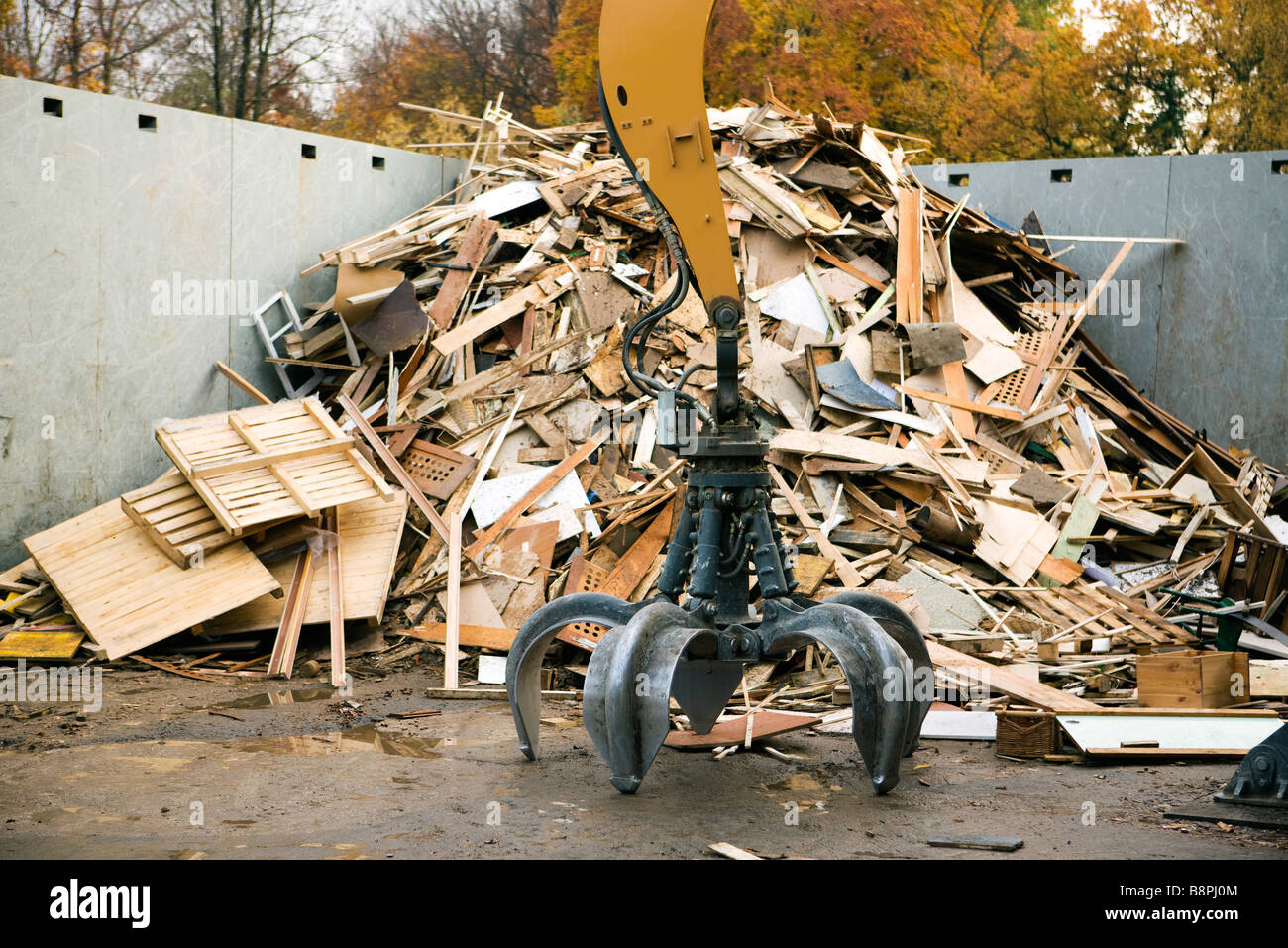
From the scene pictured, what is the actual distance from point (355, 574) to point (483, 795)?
139 inches

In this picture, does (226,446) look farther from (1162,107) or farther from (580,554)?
(1162,107)

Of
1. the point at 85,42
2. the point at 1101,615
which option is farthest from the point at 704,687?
the point at 85,42

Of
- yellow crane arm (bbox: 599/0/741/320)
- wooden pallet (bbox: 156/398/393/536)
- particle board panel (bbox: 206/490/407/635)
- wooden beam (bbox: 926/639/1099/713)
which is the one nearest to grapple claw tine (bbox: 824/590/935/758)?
wooden beam (bbox: 926/639/1099/713)

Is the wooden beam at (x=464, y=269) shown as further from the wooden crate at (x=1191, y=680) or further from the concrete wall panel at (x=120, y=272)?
the wooden crate at (x=1191, y=680)

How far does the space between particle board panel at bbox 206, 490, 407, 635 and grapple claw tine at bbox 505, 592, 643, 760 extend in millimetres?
2672

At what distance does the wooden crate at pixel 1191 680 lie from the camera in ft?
22.3

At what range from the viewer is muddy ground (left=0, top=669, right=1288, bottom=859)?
15.6 feet

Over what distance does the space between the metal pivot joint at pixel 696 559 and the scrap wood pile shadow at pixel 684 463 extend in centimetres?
112

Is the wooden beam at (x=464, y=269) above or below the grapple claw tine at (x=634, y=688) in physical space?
above

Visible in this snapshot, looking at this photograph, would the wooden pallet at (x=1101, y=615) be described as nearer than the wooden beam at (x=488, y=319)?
Yes

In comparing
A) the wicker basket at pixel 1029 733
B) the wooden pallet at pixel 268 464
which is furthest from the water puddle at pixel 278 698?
the wicker basket at pixel 1029 733

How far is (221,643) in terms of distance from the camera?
27.6 feet

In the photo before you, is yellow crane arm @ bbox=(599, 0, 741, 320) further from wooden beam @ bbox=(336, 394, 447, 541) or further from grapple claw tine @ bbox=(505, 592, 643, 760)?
wooden beam @ bbox=(336, 394, 447, 541)
